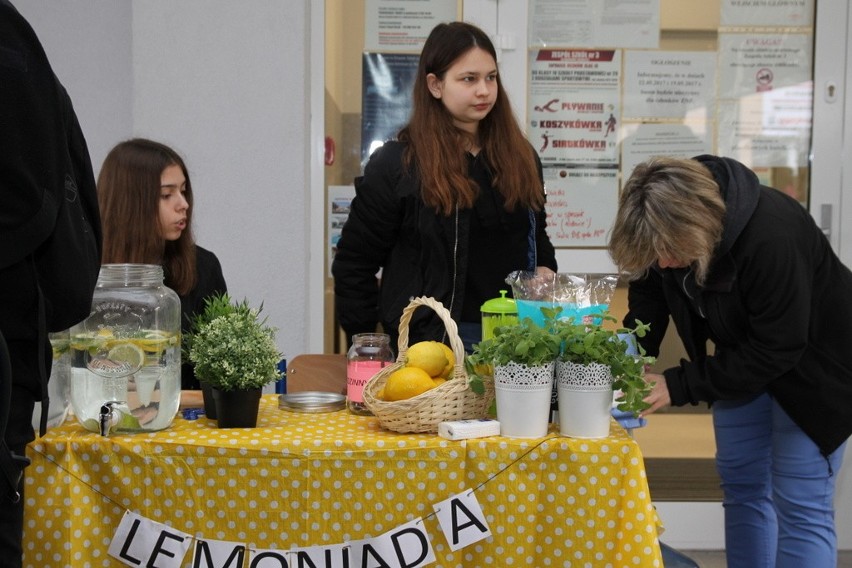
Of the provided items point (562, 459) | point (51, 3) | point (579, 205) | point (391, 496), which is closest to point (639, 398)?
point (562, 459)

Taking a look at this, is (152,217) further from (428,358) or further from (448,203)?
(428,358)

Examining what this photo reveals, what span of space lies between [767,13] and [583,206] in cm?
95

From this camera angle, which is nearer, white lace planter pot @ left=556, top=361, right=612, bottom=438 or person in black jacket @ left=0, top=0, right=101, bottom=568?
person in black jacket @ left=0, top=0, right=101, bottom=568

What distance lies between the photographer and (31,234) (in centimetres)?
117

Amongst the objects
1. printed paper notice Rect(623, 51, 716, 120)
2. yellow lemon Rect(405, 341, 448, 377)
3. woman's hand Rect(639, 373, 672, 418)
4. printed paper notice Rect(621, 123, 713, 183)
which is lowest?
woman's hand Rect(639, 373, 672, 418)

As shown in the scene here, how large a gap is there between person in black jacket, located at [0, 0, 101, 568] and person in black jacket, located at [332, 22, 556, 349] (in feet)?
3.04

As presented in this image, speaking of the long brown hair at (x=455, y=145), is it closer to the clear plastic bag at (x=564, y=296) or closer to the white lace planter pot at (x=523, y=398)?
the clear plastic bag at (x=564, y=296)

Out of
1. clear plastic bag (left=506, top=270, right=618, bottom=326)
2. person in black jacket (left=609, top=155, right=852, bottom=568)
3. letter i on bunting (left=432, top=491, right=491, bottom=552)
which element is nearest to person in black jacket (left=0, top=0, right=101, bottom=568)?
letter i on bunting (left=432, top=491, right=491, bottom=552)

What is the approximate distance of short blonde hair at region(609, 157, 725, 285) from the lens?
1.78 m

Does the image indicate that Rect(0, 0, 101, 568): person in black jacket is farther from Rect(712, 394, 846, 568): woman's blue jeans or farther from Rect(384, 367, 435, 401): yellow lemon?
Rect(712, 394, 846, 568): woman's blue jeans

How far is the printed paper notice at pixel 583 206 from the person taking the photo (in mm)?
3268

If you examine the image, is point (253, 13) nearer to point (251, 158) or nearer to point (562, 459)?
point (251, 158)

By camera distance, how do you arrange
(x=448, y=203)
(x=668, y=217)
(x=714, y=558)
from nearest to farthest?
(x=668, y=217)
(x=448, y=203)
(x=714, y=558)

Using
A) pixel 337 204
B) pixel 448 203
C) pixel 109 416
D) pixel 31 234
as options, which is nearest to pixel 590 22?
pixel 337 204
